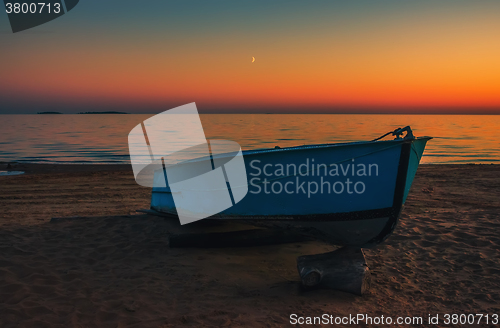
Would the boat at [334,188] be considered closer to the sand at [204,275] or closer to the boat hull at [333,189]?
the boat hull at [333,189]

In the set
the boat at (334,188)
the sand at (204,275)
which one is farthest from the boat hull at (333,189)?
the sand at (204,275)

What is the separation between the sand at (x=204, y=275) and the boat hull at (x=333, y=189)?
739mm

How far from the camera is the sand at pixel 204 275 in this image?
355 centimetres

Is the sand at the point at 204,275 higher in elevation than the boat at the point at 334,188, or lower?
lower

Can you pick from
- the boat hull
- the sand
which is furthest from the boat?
the sand

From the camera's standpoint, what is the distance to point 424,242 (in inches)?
225

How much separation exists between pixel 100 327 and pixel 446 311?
3.55m

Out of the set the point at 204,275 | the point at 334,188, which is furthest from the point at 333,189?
the point at 204,275

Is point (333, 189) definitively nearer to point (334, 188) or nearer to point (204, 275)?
point (334, 188)

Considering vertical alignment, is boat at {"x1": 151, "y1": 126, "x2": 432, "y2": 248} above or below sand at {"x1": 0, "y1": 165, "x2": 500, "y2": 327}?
above

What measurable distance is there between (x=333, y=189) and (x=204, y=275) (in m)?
2.03

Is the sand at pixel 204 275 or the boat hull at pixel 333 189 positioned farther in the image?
the boat hull at pixel 333 189

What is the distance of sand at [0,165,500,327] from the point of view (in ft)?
11.7

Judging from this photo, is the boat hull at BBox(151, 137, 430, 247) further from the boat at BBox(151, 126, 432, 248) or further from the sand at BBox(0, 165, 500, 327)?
the sand at BBox(0, 165, 500, 327)
